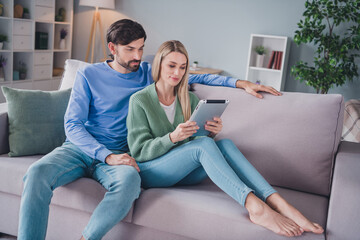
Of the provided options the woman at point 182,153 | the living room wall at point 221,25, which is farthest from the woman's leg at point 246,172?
Result: the living room wall at point 221,25

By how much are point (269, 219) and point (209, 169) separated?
297 millimetres

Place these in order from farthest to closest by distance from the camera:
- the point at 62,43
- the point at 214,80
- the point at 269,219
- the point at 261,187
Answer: the point at 62,43
the point at 214,80
the point at 261,187
the point at 269,219

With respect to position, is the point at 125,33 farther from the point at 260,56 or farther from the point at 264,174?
the point at 260,56

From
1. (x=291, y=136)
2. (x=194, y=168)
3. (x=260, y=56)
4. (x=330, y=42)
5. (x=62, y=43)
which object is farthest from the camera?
(x=62, y=43)

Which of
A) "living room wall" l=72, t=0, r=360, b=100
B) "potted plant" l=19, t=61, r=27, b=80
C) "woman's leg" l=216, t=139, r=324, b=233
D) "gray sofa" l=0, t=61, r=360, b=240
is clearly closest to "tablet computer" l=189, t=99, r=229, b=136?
"woman's leg" l=216, t=139, r=324, b=233

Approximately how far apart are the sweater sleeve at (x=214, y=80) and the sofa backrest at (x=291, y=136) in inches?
7.5

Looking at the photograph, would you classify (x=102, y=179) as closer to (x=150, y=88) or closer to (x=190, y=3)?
(x=150, y=88)

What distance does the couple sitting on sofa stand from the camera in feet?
4.57

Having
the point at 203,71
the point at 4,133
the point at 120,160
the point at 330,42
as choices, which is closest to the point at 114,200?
the point at 120,160

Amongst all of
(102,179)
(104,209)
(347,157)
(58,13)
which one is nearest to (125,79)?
(102,179)

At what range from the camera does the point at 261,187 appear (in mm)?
1496

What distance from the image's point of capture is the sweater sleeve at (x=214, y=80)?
78.9 inches

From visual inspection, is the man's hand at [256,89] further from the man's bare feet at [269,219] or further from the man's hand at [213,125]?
the man's bare feet at [269,219]

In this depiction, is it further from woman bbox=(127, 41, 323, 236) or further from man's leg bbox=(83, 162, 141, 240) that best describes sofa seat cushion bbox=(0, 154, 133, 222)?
woman bbox=(127, 41, 323, 236)
